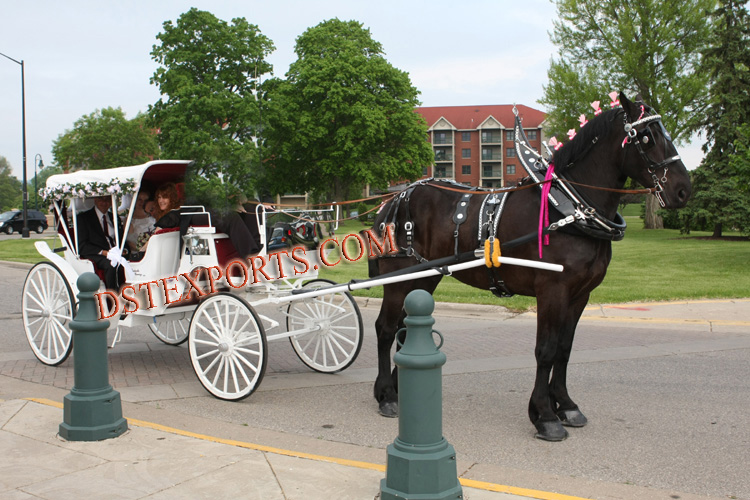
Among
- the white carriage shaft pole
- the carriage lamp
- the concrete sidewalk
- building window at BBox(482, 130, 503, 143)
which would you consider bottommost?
the concrete sidewalk

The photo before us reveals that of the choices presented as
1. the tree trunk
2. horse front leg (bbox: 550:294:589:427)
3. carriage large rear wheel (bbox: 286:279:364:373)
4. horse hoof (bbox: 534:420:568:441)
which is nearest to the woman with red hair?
carriage large rear wheel (bbox: 286:279:364:373)

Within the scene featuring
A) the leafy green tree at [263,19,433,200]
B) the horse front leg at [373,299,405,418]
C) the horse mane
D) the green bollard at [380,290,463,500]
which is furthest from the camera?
the leafy green tree at [263,19,433,200]

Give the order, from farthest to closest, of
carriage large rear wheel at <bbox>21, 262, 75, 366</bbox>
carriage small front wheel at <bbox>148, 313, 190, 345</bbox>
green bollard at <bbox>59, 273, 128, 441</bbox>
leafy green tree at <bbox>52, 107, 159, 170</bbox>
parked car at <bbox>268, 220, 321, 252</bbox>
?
leafy green tree at <bbox>52, 107, 159, 170</bbox>, carriage small front wheel at <bbox>148, 313, 190, 345</bbox>, carriage large rear wheel at <bbox>21, 262, 75, 366</bbox>, parked car at <bbox>268, 220, 321, 252</bbox>, green bollard at <bbox>59, 273, 128, 441</bbox>

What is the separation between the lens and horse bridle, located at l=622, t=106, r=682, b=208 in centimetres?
490

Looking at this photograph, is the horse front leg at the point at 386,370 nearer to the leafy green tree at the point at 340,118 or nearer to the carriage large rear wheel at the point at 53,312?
the carriage large rear wheel at the point at 53,312

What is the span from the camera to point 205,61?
42.2 metres

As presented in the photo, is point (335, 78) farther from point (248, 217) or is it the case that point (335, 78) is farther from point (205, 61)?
point (248, 217)

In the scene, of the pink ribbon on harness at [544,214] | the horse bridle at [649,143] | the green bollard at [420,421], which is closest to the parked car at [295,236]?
A: the pink ribbon on harness at [544,214]

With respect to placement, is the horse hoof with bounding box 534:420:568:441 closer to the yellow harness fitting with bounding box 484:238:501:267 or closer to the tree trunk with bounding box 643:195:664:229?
the yellow harness fitting with bounding box 484:238:501:267

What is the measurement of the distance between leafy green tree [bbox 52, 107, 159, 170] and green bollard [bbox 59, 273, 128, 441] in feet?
202

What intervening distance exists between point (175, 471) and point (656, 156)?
13.4 feet

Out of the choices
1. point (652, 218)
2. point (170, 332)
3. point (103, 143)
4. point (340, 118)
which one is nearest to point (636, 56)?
point (652, 218)

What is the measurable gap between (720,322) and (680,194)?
5.91 metres

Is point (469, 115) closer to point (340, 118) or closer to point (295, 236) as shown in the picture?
point (340, 118)
